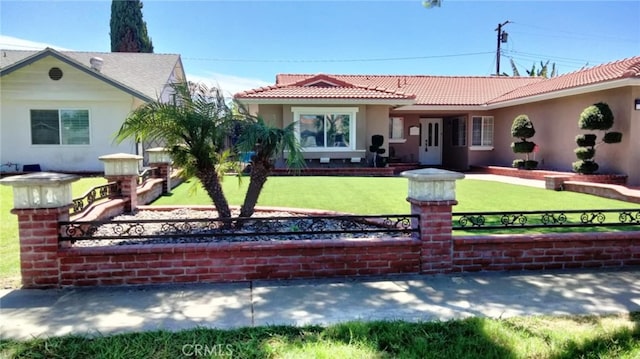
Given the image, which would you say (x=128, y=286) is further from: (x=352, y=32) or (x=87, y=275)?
(x=352, y=32)

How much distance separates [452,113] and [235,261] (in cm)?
1715

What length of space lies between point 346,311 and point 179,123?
11.1 feet

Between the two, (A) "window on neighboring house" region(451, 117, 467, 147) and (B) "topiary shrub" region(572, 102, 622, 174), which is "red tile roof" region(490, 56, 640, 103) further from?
(A) "window on neighboring house" region(451, 117, 467, 147)

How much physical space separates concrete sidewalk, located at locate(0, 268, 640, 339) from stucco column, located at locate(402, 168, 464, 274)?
0.20 metres

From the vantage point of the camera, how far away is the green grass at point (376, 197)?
27.1ft

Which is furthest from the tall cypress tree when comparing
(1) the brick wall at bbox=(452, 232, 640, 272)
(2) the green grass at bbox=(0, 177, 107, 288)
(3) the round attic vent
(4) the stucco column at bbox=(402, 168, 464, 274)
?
(1) the brick wall at bbox=(452, 232, 640, 272)

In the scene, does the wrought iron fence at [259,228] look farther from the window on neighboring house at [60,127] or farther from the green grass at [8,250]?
the window on neighboring house at [60,127]

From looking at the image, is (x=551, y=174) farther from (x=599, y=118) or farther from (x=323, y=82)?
(x=323, y=82)

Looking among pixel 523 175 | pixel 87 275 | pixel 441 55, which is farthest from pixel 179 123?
pixel 441 55

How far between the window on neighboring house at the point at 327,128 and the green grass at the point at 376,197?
187 inches

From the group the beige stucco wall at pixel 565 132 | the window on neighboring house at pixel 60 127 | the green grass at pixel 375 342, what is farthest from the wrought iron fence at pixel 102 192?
the beige stucco wall at pixel 565 132

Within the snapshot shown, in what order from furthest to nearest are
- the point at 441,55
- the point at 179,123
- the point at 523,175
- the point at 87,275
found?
1. the point at 441,55
2. the point at 523,175
3. the point at 179,123
4. the point at 87,275

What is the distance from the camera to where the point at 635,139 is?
462 inches

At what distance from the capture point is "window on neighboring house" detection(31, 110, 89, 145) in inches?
617
